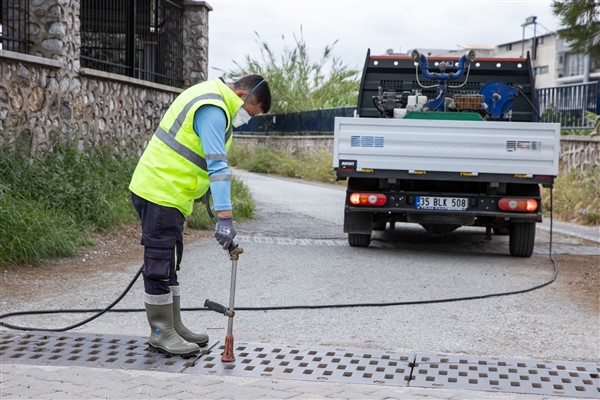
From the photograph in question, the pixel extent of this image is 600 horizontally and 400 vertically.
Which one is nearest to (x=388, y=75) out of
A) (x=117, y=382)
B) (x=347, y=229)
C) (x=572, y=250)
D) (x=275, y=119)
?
(x=347, y=229)

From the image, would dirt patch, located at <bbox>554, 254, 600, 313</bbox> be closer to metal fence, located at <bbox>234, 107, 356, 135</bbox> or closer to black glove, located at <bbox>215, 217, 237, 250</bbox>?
black glove, located at <bbox>215, 217, 237, 250</bbox>

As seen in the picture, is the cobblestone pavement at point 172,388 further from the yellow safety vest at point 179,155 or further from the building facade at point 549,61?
the building facade at point 549,61

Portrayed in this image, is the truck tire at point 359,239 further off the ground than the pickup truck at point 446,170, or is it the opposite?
the pickup truck at point 446,170

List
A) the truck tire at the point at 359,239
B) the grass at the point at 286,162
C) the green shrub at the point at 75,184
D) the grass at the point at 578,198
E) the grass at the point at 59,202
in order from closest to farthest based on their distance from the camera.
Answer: the grass at the point at 59,202 → the green shrub at the point at 75,184 → the truck tire at the point at 359,239 → the grass at the point at 578,198 → the grass at the point at 286,162

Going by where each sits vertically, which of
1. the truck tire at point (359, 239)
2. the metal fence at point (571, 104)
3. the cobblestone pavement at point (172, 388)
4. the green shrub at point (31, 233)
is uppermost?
the metal fence at point (571, 104)

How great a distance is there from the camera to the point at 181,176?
5.45 m

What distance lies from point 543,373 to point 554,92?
52.8 ft

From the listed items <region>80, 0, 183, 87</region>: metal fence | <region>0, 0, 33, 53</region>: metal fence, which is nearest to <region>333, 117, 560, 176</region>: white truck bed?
<region>0, 0, 33, 53</region>: metal fence

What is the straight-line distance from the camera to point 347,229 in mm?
10812

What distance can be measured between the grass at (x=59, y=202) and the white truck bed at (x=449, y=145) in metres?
2.88

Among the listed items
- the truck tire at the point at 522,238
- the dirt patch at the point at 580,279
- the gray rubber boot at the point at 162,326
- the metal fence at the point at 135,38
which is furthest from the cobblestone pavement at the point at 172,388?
the metal fence at the point at 135,38

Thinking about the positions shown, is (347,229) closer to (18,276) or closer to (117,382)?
(18,276)

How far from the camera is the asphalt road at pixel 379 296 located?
6.22 m

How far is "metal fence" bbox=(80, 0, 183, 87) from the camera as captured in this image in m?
13.9
